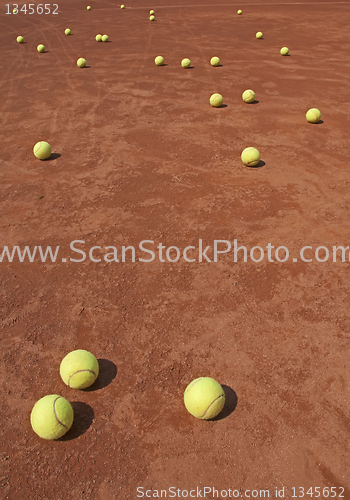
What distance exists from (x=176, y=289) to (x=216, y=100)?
762 centimetres

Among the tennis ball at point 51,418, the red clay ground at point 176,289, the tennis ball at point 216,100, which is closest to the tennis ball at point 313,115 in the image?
the red clay ground at point 176,289

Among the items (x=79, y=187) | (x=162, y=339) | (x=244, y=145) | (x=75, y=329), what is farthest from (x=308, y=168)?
(x=75, y=329)

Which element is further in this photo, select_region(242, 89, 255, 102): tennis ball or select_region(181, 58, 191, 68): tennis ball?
select_region(181, 58, 191, 68): tennis ball

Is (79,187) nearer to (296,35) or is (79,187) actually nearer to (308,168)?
(308,168)

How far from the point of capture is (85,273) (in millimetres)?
6148

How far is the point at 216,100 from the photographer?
11.4 m

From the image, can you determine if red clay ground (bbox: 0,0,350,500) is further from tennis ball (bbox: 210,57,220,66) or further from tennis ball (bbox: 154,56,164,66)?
tennis ball (bbox: 154,56,164,66)

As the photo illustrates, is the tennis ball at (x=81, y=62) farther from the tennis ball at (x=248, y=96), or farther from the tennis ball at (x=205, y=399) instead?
the tennis ball at (x=205, y=399)

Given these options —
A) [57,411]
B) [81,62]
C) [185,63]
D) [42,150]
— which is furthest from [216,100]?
[57,411]

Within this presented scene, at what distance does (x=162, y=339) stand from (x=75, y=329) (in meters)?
1.21

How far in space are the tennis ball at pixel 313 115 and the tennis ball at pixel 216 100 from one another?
2590 millimetres

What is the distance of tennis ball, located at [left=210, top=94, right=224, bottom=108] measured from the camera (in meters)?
11.4

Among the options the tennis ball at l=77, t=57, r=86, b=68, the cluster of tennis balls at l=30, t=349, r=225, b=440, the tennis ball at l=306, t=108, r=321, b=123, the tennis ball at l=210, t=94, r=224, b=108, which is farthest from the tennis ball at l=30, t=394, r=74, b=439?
the tennis ball at l=77, t=57, r=86, b=68

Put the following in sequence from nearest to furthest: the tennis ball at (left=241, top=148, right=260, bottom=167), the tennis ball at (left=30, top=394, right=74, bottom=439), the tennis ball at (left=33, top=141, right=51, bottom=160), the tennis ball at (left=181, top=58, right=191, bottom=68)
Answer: the tennis ball at (left=30, top=394, right=74, bottom=439)
the tennis ball at (left=241, top=148, right=260, bottom=167)
the tennis ball at (left=33, top=141, right=51, bottom=160)
the tennis ball at (left=181, top=58, right=191, bottom=68)
